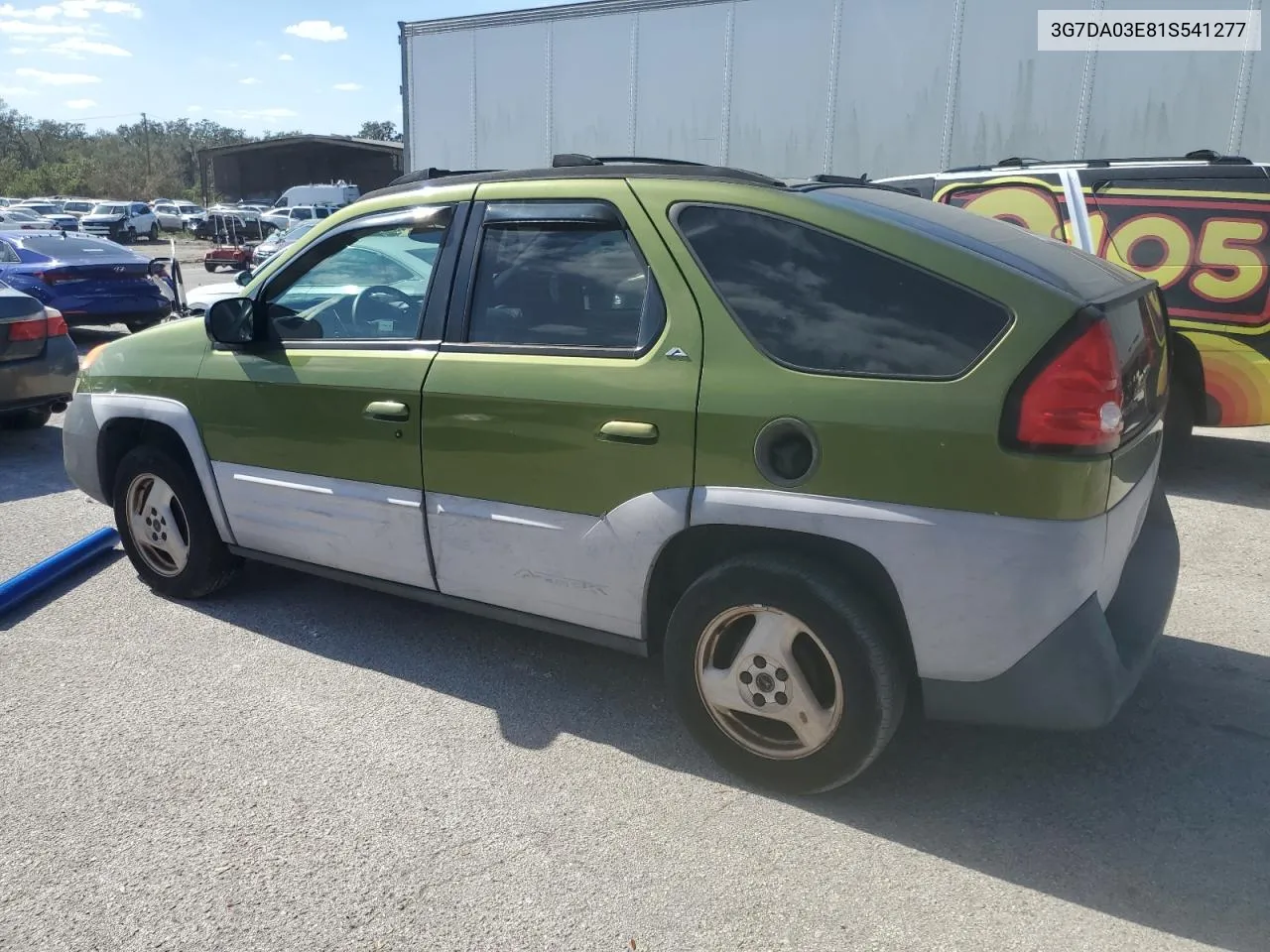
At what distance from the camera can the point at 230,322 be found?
3971mm

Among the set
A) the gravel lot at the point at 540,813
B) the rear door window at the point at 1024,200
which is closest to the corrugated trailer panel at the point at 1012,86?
the rear door window at the point at 1024,200

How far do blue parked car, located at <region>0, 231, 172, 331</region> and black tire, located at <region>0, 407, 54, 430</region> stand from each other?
4.27 meters

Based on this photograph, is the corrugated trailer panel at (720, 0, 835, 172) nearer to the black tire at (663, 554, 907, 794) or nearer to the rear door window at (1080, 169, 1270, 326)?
the rear door window at (1080, 169, 1270, 326)

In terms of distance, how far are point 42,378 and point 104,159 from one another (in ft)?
290

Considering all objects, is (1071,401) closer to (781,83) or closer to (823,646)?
(823,646)

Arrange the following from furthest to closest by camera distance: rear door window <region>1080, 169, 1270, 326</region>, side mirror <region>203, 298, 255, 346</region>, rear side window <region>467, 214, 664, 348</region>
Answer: rear door window <region>1080, 169, 1270, 326</region> → side mirror <region>203, 298, 255, 346</region> → rear side window <region>467, 214, 664, 348</region>

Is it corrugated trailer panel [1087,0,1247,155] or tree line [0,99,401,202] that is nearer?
corrugated trailer panel [1087,0,1247,155]

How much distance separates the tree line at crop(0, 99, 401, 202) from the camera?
2729 inches

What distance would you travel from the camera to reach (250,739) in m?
3.36

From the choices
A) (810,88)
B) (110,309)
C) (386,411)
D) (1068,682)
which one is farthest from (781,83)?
(1068,682)

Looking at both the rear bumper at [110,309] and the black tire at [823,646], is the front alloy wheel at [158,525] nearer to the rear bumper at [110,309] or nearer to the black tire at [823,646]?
the black tire at [823,646]

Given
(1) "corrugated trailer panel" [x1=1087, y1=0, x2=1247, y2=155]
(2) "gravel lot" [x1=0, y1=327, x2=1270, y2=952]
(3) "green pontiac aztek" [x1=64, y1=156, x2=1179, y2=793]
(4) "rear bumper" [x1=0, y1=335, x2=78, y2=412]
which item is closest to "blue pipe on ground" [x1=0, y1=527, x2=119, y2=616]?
(2) "gravel lot" [x1=0, y1=327, x2=1270, y2=952]

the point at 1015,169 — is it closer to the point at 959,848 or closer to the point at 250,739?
the point at 959,848

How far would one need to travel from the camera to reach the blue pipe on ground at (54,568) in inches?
177
